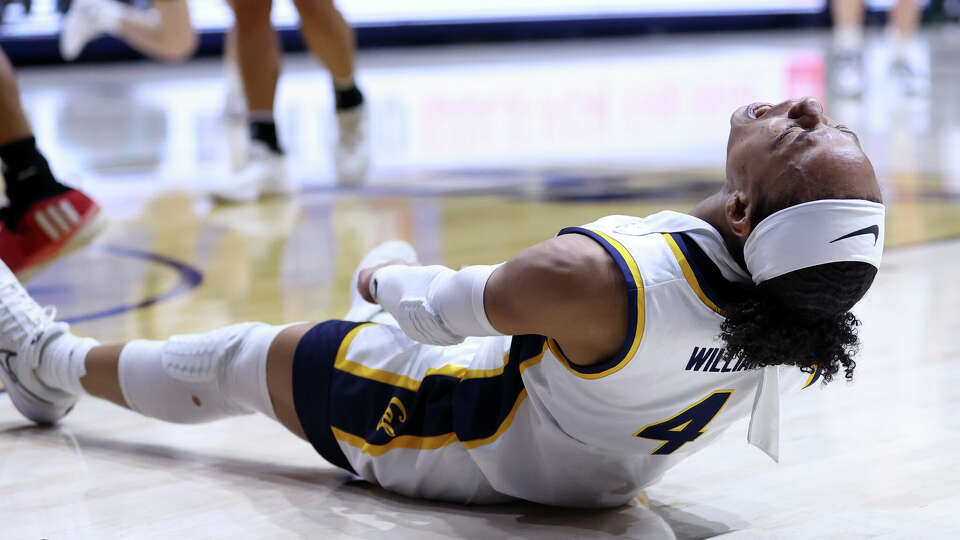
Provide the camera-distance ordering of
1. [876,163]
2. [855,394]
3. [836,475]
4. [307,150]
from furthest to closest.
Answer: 1. [307,150]
2. [876,163]
3. [855,394]
4. [836,475]

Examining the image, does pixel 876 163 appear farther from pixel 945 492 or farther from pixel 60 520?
pixel 60 520

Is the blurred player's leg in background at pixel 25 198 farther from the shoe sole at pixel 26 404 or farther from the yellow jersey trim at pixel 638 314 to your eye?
the yellow jersey trim at pixel 638 314

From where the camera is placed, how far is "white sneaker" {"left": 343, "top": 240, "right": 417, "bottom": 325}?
65.2 inches

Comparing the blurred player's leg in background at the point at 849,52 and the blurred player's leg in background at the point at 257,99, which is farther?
the blurred player's leg in background at the point at 849,52

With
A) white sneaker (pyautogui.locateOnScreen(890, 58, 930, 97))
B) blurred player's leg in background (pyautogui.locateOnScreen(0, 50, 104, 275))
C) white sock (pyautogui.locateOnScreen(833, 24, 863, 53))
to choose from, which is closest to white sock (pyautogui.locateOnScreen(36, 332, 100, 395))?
blurred player's leg in background (pyautogui.locateOnScreen(0, 50, 104, 275))

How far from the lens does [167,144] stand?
547 cm

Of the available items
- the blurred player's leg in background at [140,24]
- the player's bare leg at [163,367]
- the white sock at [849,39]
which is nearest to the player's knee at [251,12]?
the blurred player's leg in background at [140,24]

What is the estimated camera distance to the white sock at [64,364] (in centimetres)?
176

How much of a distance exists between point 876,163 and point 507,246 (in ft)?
6.70

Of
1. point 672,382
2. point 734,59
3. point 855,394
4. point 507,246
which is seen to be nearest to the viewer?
point 672,382

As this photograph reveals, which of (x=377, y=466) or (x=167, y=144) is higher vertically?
(x=377, y=466)

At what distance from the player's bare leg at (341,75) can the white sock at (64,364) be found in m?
2.27

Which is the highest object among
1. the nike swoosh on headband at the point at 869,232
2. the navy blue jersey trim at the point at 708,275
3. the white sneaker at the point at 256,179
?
the nike swoosh on headband at the point at 869,232

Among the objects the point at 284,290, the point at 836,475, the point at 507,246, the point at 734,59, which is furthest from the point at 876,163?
the point at 734,59
